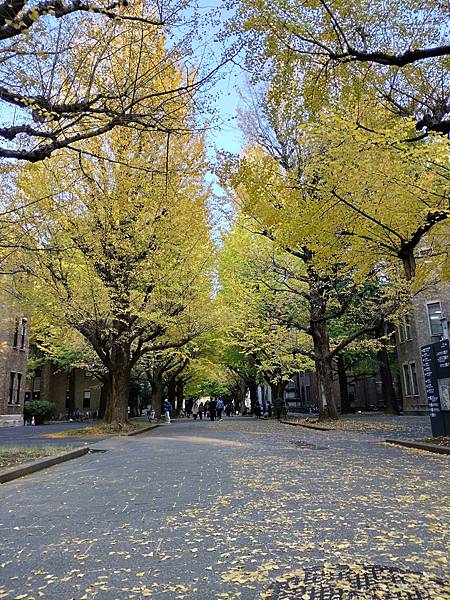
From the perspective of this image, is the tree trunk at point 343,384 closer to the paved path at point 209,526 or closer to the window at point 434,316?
the window at point 434,316

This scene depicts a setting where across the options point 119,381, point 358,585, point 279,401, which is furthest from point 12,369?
point 358,585

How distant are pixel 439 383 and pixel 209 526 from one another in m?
8.83

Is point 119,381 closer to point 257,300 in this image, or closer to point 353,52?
point 257,300

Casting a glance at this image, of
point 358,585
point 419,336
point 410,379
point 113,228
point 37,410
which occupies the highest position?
point 113,228

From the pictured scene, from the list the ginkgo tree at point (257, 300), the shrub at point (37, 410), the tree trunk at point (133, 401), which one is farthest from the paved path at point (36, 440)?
the tree trunk at point (133, 401)

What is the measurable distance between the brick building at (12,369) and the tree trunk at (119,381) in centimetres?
1162

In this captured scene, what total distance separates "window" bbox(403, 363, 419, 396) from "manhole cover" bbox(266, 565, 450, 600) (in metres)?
31.5

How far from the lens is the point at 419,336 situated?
31750 millimetres

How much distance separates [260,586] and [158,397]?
34.6 meters

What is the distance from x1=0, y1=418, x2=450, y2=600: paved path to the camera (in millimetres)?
3316

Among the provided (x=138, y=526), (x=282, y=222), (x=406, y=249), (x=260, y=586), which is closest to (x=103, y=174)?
(x=282, y=222)

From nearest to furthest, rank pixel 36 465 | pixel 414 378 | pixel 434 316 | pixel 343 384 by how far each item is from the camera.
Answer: pixel 36 465
pixel 434 316
pixel 414 378
pixel 343 384

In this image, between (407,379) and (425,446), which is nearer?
(425,446)

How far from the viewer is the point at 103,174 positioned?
688 inches
